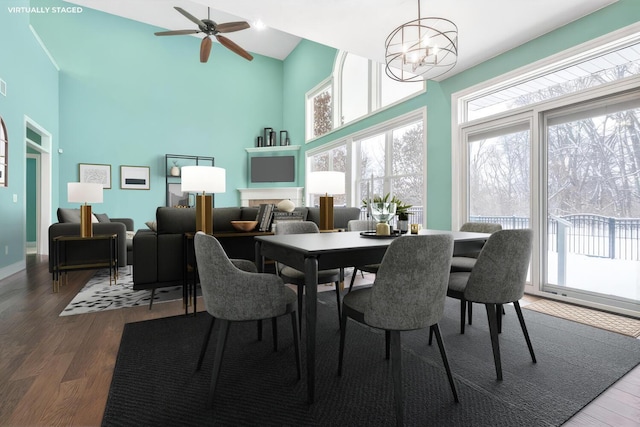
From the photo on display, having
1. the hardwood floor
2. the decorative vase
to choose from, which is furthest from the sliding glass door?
the decorative vase

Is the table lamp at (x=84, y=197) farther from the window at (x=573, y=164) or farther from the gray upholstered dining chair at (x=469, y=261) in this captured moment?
the window at (x=573, y=164)

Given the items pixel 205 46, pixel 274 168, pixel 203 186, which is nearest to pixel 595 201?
pixel 203 186

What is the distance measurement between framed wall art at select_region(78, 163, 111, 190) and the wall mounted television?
3233 mm

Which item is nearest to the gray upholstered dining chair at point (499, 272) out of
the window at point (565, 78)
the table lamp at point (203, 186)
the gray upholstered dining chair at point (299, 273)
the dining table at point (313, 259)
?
the dining table at point (313, 259)

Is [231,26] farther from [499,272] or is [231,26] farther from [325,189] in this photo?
[499,272]

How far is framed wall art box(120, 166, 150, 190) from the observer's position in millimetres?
6973

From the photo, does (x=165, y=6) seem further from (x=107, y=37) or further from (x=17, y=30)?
(x=17, y=30)

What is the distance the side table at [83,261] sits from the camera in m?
3.50

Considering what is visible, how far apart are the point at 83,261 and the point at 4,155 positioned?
178 cm

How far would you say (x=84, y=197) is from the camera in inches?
149

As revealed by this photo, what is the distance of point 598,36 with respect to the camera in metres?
2.74

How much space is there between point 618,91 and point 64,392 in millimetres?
4333

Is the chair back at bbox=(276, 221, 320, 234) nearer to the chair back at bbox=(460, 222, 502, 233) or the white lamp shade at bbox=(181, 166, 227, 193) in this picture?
the white lamp shade at bbox=(181, 166, 227, 193)

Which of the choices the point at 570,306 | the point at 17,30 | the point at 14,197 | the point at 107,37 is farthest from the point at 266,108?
the point at 570,306
